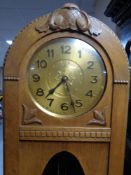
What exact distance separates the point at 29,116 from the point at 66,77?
0.14m

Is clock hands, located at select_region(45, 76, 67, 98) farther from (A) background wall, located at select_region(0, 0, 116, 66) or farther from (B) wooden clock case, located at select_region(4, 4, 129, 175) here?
(A) background wall, located at select_region(0, 0, 116, 66)

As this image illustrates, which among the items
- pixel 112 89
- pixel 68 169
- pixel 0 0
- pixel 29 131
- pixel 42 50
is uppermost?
pixel 0 0

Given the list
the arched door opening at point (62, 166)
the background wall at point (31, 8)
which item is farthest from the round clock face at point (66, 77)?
the background wall at point (31, 8)

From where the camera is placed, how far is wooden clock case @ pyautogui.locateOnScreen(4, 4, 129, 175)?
62 cm

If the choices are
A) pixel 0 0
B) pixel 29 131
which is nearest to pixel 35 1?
pixel 0 0

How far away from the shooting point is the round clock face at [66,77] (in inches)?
25.2

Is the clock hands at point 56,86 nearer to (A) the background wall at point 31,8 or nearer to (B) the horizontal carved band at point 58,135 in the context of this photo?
(B) the horizontal carved band at point 58,135

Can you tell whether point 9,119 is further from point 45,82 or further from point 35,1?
point 35,1

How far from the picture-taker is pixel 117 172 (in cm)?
66

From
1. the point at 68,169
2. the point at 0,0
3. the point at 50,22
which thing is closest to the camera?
the point at 50,22

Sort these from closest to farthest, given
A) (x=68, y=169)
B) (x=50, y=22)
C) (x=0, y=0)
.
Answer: (x=50, y=22) → (x=68, y=169) → (x=0, y=0)

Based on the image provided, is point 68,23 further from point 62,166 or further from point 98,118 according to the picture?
point 62,166

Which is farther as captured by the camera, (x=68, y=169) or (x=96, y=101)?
(x=68, y=169)

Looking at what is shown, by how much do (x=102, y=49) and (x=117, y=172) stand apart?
0.34 meters
